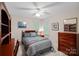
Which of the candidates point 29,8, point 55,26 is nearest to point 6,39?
point 29,8

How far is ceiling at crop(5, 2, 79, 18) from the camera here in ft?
6.56

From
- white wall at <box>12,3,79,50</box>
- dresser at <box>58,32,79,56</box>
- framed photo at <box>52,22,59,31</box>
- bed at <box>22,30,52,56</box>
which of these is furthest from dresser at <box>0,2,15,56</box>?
dresser at <box>58,32,79,56</box>

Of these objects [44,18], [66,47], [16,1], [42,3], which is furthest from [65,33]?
[16,1]

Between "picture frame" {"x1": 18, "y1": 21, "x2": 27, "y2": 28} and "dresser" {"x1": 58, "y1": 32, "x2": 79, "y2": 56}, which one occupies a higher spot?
"picture frame" {"x1": 18, "y1": 21, "x2": 27, "y2": 28}

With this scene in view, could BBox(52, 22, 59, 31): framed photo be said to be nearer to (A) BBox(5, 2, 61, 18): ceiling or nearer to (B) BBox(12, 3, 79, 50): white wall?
(B) BBox(12, 3, 79, 50): white wall

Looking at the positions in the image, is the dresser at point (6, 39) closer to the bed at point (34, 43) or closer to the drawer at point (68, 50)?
the bed at point (34, 43)

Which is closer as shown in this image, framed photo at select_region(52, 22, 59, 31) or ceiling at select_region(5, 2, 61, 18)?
ceiling at select_region(5, 2, 61, 18)

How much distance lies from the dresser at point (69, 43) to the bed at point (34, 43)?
9.2 inches

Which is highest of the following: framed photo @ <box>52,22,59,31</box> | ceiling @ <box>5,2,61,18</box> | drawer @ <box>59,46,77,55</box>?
ceiling @ <box>5,2,61,18</box>

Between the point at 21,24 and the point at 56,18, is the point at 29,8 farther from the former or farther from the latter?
the point at 56,18

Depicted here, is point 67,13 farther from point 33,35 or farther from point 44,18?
point 33,35

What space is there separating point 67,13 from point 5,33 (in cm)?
111

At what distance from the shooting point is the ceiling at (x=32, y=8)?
2.00 meters

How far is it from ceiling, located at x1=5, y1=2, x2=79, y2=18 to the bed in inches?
13.1
